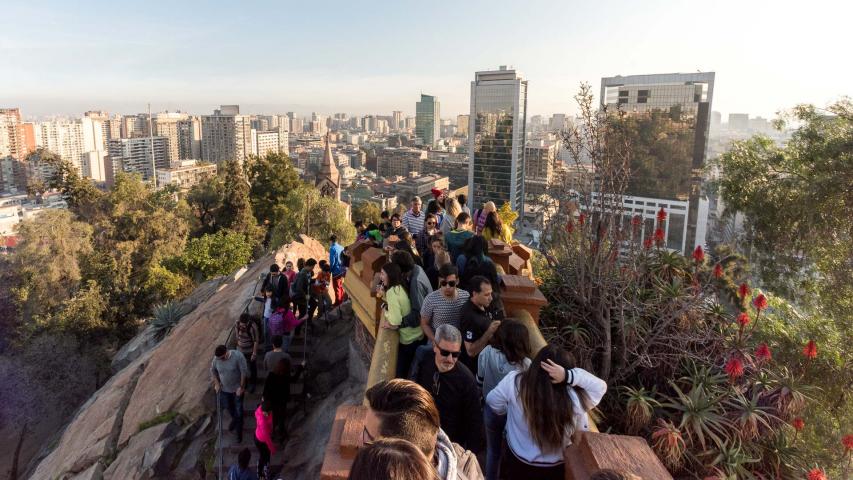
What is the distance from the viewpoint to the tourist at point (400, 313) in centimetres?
490

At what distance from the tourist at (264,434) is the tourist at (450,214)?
345 cm

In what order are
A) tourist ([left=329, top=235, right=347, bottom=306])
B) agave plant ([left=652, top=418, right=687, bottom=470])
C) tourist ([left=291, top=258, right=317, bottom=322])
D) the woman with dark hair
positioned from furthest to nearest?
tourist ([left=329, top=235, right=347, bottom=306]) → tourist ([left=291, top=258, right=317, bottom=322]) → agave plant ([left=652, top=418, right=687, bottom=470]) → the woman with dark hair

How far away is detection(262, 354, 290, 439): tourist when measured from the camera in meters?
6.23

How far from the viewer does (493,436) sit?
3.50 meters

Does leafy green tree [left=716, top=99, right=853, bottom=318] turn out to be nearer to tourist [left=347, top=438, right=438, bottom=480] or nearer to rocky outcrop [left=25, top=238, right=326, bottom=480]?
tourist [left=347, top=438, right=438, bottom=480]

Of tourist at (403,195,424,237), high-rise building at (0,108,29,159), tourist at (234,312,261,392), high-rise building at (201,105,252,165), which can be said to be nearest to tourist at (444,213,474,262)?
tourist at (403,195,424,237)

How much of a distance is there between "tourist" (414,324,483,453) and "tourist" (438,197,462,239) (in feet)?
14.5

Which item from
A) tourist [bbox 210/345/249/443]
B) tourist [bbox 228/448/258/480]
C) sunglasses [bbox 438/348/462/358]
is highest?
sunglasses [bbox 438/348/462/358]

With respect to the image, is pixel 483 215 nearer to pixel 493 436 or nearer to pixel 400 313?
pixel 400 313

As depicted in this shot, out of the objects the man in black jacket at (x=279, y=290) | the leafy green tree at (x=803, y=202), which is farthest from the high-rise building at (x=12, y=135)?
the leafy green tree at (x=803, y=202)

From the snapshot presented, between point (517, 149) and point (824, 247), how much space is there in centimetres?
7730

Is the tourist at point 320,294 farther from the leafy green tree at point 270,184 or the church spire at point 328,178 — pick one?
the church spire at point 328,178

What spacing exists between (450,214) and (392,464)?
22.5ft

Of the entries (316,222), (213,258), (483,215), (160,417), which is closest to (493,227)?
(483,215)
